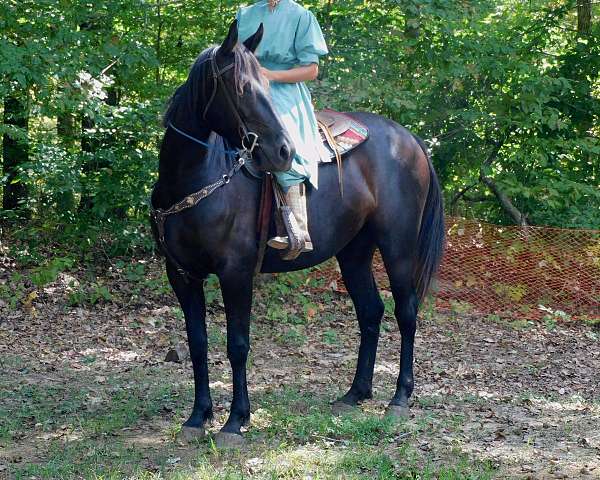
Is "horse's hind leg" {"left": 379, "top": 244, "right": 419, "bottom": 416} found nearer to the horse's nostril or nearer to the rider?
the rider

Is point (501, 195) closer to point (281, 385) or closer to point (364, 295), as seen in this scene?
point (364, 295)

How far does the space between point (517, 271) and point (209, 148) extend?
253 inches

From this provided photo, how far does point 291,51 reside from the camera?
16.4 feet

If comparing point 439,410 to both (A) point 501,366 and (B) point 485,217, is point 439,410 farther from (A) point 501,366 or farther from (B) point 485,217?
(B) point 485,217

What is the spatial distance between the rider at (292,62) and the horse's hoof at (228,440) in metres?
1.19

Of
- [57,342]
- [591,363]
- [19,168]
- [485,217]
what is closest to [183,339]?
[57,342]

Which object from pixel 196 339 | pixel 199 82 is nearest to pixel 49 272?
pixel 196 339

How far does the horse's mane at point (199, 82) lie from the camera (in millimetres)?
4289

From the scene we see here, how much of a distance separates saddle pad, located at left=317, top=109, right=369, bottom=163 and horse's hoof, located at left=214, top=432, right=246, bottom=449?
1.87 metres

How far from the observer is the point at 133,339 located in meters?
8.02

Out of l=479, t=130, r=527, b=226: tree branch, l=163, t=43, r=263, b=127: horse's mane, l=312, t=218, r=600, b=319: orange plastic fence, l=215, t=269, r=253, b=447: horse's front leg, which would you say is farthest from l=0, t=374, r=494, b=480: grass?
l=479, t=130, r=527, b=226: tree branch

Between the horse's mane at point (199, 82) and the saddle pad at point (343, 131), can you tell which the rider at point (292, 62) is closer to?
the saddle pad at point (343, 131)

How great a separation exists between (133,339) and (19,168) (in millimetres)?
2782

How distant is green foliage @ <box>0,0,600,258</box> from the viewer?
8703mm
